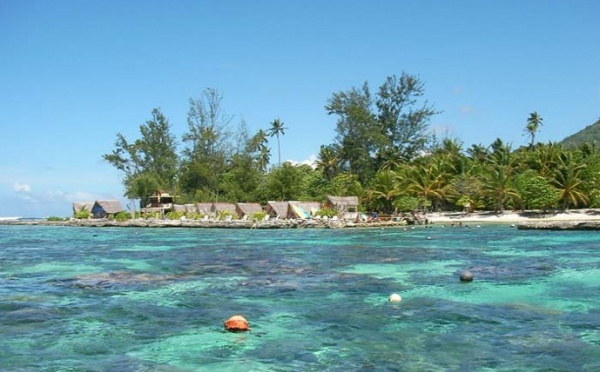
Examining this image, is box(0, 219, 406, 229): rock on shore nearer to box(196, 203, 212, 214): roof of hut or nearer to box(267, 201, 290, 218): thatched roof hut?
box(267, 201, 290, 218): thatched roof hut

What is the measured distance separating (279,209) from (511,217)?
25179mm

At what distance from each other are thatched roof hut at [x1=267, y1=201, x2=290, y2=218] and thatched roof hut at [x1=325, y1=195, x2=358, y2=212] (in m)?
4.92

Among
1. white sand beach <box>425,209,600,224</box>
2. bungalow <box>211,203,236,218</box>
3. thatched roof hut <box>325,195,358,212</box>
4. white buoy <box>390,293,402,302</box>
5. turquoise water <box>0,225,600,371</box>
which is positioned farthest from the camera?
bungalow <box>211,203,236,218</box>

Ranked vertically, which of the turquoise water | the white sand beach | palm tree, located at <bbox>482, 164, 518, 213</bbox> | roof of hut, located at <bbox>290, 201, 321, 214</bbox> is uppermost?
palm tree, located at <bbox>482, 164, 518, 213</bbox>

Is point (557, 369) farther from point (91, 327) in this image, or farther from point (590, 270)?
point (590, 270)

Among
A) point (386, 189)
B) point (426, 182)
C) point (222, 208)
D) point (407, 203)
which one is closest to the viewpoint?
point (407, 203)

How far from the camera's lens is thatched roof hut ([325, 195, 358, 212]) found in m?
64.3

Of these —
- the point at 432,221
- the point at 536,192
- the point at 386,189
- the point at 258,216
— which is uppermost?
the point at 386,189

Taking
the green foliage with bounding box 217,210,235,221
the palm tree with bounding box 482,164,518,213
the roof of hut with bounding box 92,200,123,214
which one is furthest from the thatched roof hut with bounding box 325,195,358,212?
the roof of hut with bounding box 92,200,123,214

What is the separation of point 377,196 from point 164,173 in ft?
130

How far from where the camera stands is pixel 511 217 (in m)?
57.8

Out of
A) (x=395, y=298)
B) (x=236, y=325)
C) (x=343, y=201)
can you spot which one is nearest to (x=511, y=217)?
(x=343, y=201)

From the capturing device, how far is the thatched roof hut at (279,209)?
63666mm

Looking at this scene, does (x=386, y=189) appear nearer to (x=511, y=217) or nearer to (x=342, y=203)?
(x=342, y=203)
